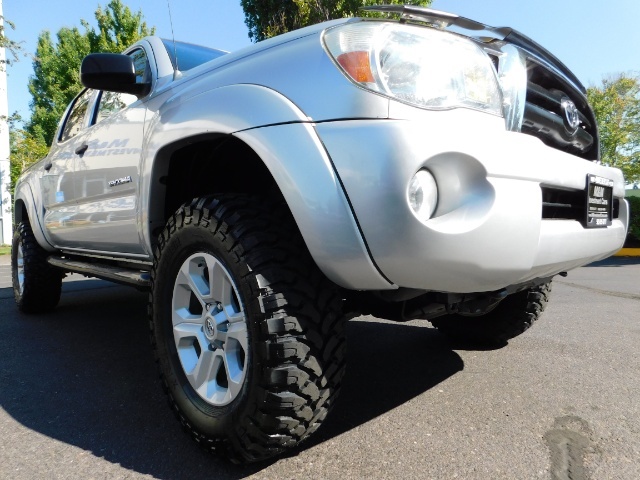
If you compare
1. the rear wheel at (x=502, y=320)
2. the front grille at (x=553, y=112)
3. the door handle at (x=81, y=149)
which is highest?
the front grille at (x=553, y=112)

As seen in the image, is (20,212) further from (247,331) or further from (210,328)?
(247,331)

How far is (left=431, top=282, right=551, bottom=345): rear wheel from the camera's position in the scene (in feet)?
8.43

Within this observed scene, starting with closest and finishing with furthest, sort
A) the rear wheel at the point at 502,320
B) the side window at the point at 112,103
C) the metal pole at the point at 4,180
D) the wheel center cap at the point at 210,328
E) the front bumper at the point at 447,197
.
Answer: the front bumper at the point at 447,197
the wheel center cap at the point at 210,328
the rear wheel at the point at 502,320
the side window at the point at 112,103
the metal pole at the point at 4,180

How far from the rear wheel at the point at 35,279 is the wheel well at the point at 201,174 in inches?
86.4

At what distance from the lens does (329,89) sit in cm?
146

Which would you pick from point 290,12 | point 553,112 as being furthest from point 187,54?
point 290,12

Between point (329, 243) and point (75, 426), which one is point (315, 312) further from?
point (75, 426)

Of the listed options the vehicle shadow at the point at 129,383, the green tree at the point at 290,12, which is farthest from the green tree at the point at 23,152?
the vehicle shadow at the point at 129,383

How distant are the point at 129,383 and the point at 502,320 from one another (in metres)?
1.96

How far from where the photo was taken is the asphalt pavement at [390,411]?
1.61 metres

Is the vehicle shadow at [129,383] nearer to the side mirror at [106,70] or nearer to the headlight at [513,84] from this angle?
the headlight at [513,84]

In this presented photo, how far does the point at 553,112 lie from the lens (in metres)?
1.91

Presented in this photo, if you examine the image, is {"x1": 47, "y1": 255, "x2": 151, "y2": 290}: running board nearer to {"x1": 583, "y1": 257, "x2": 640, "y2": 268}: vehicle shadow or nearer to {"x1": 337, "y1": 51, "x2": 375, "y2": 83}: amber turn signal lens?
{"x1": 337, "y1": 51, "x2": 375, "y2": 83}: amber turn signal lens

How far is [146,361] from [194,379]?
46.3 inches
